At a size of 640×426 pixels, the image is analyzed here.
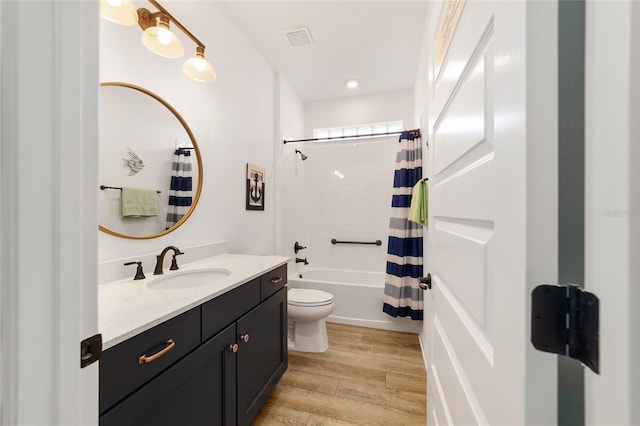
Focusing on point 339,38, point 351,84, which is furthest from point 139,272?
point 351,84

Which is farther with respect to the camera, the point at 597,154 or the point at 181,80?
the point at 181,80

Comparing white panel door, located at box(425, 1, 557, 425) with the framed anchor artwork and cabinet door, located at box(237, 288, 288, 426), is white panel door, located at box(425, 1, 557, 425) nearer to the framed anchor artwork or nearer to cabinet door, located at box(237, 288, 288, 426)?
cabinet door, located at box(237, 288, 288, 426)

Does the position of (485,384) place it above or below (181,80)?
below

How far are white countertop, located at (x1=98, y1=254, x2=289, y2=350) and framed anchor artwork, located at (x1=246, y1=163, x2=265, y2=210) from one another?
868 millimetres

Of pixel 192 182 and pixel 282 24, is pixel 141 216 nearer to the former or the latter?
pixel 192 182

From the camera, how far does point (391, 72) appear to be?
260cm

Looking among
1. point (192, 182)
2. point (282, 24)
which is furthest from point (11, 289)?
point (282, 24)

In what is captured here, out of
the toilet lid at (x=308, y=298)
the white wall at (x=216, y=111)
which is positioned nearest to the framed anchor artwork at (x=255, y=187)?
the white wall at (x=216, y=111)

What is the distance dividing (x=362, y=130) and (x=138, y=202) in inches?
105

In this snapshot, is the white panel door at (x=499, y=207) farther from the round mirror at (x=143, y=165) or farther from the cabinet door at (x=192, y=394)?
the round mirror at (x=143, y=165)

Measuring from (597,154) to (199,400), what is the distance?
129cm

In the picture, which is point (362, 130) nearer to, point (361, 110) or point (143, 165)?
point (361, 110)

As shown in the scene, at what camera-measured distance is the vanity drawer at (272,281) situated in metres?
1.40

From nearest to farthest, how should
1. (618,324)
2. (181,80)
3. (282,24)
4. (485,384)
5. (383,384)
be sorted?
(618,324), (485,384), (181,80), (383,384), (282,24)
